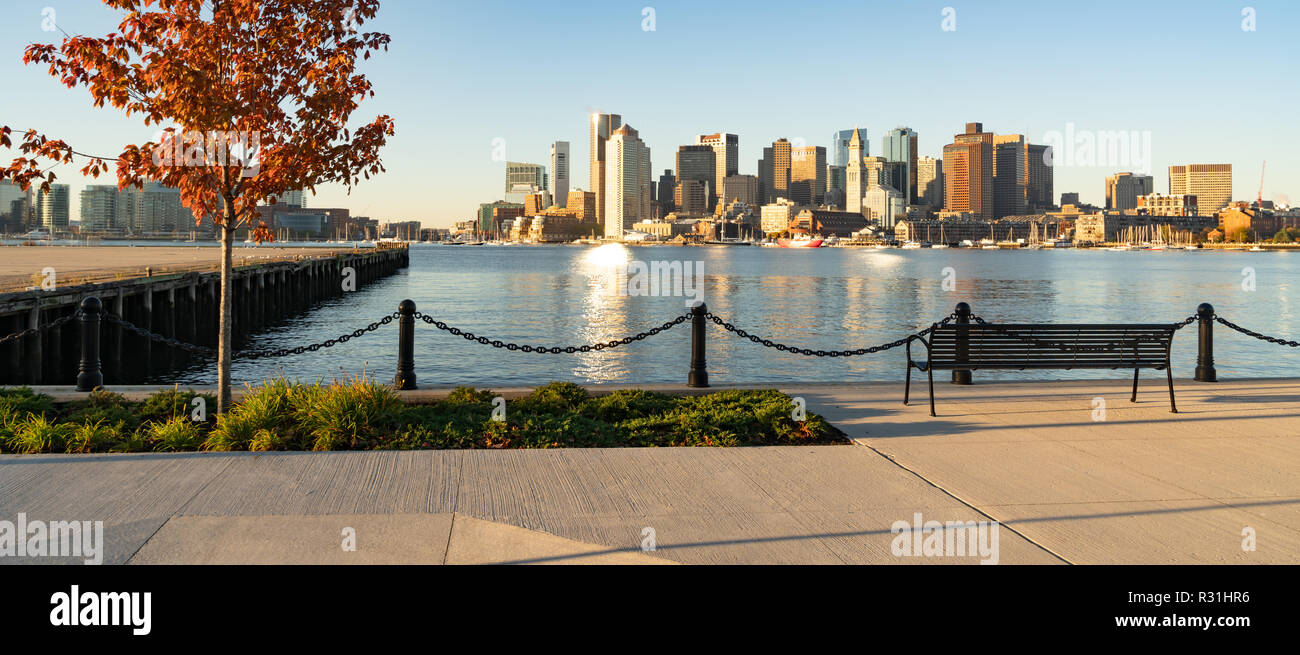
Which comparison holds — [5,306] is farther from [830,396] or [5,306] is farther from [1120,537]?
[1120,537]

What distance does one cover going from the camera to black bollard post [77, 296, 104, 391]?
38.0ft

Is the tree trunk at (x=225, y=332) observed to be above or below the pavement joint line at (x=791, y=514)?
above

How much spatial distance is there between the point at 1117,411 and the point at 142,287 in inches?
1151

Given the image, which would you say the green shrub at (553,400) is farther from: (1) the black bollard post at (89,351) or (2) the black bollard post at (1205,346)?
(2) the black bollard post at (1205,346)

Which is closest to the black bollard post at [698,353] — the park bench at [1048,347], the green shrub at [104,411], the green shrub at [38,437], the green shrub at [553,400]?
the green shrub at [553,400]

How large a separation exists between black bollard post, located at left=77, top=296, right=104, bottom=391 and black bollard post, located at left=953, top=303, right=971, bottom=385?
10.5 meters

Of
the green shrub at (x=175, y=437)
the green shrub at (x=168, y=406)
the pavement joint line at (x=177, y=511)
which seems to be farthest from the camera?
the green shrub at (x=168, y=406)

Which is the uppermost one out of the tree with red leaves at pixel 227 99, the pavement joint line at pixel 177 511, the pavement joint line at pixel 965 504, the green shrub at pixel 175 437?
the tree with red leaves at pixel 227 99

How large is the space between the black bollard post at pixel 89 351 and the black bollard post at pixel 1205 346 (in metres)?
14.6

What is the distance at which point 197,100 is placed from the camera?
9.30m

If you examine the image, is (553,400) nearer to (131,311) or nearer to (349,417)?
(349,417)

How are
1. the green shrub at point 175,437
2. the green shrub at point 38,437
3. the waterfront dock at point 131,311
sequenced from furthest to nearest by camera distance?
the waterfront dock at point 131,311 → the green shrub at point 175,437 → the green shrub at point 38,437

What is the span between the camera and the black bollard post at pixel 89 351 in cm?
1157

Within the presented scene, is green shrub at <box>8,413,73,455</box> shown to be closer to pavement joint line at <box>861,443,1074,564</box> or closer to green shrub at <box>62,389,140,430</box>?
green shrub at <box>62,389,140,430</box>
